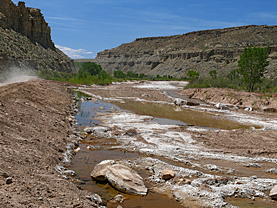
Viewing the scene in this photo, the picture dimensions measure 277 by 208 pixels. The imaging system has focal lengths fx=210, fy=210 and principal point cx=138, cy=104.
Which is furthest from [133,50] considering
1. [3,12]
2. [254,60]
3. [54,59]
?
[254,60]

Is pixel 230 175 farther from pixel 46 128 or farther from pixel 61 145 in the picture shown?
pixel 46 128

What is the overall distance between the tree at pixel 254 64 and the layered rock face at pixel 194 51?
199 feet

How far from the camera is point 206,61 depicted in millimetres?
121375

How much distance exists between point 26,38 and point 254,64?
231ft

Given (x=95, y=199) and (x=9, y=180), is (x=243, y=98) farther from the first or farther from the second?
(x=9, y=180)

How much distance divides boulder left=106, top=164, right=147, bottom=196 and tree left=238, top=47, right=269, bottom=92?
32805mm

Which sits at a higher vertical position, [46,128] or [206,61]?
[206,61]

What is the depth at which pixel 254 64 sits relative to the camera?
1288 inches

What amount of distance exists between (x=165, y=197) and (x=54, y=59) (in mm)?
81382

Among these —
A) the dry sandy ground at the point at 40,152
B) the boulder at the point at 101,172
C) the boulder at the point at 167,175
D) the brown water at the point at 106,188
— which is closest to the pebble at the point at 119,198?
the brown water at the point at 106,188

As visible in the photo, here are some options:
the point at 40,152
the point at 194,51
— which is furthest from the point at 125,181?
the point at 194,51

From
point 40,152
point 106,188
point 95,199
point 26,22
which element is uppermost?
point 26,22

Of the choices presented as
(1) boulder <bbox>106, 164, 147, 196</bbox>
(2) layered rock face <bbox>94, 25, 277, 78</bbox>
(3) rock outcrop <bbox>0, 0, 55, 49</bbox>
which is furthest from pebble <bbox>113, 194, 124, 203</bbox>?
(2) layered rock face <bbox>94, 25, 277, 78</bbox>

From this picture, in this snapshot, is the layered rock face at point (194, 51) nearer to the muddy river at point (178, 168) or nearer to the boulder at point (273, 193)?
the muddy river at point (178, 168)
